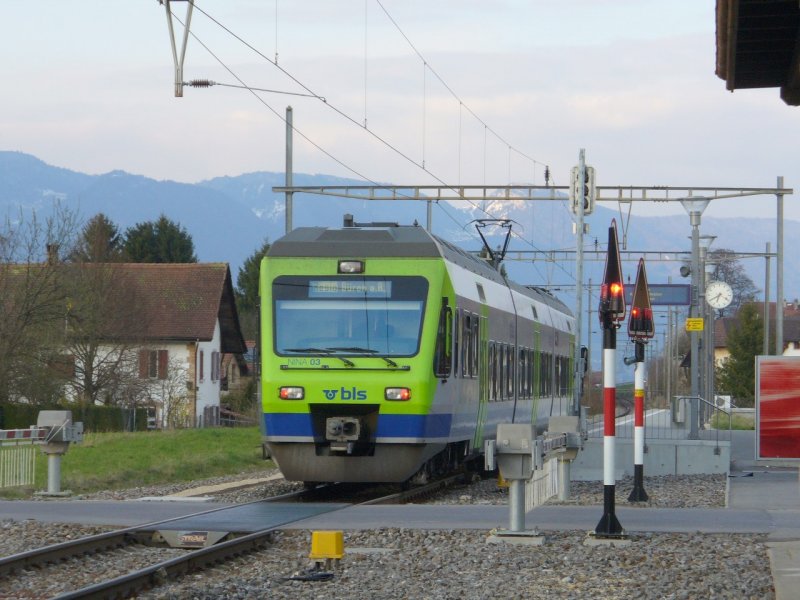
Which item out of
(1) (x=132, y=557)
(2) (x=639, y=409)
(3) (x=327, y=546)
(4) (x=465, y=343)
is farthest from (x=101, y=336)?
(3) (x=327, y=546)

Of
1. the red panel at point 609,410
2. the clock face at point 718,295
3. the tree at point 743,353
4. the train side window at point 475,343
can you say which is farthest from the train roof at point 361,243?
the tree at point 743,353

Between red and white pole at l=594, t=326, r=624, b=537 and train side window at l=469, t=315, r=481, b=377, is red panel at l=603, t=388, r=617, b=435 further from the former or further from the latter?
train side window at l=469, t=315, r=481, b=377

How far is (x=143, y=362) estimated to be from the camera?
64375 mm

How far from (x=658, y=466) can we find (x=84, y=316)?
31.4 m

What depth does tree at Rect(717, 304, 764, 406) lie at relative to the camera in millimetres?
77812

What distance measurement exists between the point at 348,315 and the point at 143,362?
154ft

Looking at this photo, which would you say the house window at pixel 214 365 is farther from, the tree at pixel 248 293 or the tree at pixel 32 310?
the tree at pixel 248 293

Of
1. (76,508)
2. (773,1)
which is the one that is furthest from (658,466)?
(773,1)

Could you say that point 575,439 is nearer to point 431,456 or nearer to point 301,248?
point 431,456

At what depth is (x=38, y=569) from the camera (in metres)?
11.8

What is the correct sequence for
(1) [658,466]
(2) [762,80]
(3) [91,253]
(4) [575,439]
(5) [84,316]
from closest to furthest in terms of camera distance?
(2) [762,80] → (4) [575,439] → (1) [658,466] → (5) [84,316] → (3) [91,253]

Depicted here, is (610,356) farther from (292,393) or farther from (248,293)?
(248,293)

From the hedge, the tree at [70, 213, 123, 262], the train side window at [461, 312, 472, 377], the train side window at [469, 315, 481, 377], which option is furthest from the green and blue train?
the tree at [70, 213, 123, 262]

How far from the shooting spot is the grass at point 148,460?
2770 cm
